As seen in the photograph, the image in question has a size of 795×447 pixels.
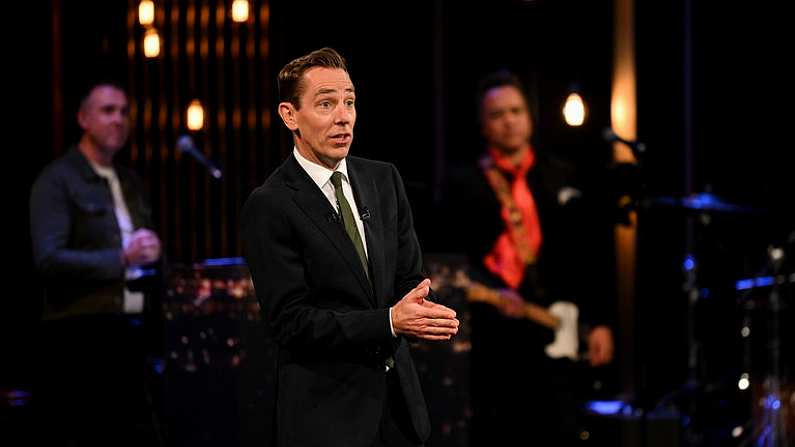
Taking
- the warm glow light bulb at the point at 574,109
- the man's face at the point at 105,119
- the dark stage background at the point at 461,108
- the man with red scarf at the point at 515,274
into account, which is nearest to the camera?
the warm glow light bulb at the point at 574,109

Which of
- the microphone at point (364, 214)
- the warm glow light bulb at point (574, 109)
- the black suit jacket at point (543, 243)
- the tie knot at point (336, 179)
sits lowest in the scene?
the black suit jacket at point (543, 243)

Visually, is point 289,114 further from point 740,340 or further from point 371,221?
point 740,340

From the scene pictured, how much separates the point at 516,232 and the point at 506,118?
530mm

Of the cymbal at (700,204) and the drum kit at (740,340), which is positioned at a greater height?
the cymbal at (700,204)

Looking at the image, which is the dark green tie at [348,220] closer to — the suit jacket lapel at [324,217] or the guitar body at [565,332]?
the suit jacket lapel at [324,217]

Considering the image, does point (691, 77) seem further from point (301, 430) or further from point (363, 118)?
point (301, 430)

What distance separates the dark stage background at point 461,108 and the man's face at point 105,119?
845 millimetres

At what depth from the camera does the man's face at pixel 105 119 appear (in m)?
5.43

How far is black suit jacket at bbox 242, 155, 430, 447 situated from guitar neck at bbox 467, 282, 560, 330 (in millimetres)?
2515

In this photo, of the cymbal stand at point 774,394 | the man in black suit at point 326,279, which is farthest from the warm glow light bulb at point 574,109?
the man in black suit at point 326,279

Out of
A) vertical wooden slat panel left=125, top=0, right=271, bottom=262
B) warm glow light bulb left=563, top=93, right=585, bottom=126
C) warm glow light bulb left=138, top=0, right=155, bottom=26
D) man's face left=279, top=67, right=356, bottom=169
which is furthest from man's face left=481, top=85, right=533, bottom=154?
man's face left=279, top=67, right=356, bottom=169

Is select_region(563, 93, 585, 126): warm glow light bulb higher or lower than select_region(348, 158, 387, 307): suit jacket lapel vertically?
higher

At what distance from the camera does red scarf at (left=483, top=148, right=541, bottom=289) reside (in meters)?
5.33

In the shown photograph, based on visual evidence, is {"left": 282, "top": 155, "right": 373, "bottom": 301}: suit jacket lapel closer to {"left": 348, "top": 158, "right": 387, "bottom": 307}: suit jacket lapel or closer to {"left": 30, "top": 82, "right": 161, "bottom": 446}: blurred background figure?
{"left": 348, "top": 158, "right": 387, "bottom": 307}: suit jacket lapel
